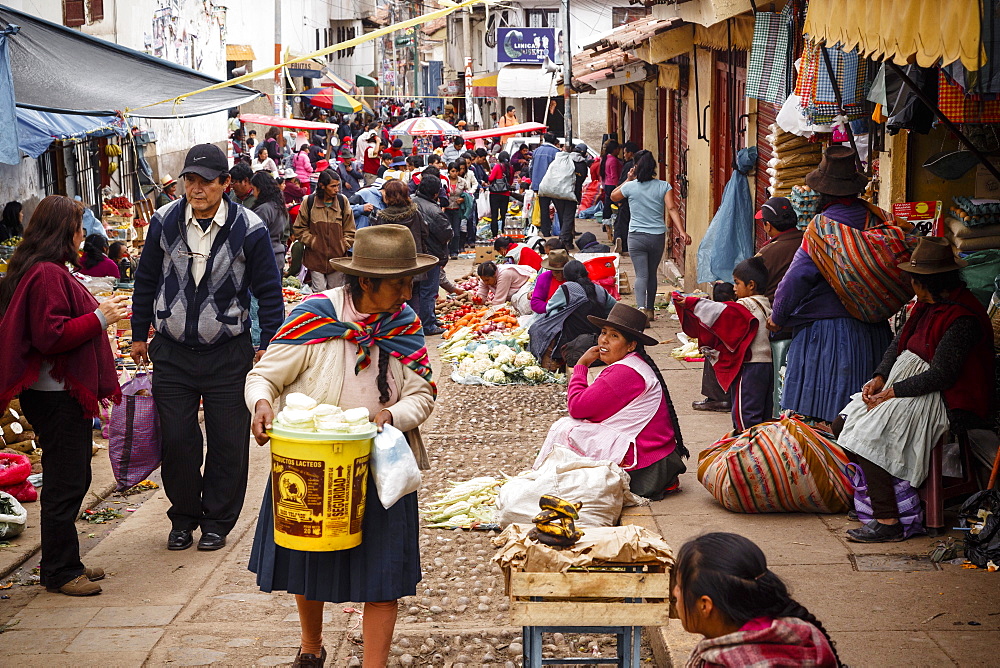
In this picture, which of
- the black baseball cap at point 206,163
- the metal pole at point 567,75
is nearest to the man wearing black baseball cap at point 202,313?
the black baseball cap at point 206,163

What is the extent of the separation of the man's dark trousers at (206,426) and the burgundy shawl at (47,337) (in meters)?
0.49

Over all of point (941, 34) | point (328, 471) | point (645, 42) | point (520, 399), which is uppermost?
point (645, 42)

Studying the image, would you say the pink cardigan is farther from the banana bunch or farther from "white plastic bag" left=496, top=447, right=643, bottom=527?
the banana bunch

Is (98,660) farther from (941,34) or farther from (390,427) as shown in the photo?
(941,34)

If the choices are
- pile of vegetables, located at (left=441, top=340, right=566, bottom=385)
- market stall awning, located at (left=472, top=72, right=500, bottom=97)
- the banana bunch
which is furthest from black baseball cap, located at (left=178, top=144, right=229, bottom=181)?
market stall awning, located at (left=472, top=72, right=500, bottom=97)

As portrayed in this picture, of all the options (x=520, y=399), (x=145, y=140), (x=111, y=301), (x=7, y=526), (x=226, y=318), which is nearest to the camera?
(x=111, y=301)

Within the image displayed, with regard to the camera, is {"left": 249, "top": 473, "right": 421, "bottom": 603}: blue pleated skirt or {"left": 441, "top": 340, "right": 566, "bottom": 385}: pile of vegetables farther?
{"left": 441, "top": 340, "right": 566, "bottom": 385}: pile of vegetables

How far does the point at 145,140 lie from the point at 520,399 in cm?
1120

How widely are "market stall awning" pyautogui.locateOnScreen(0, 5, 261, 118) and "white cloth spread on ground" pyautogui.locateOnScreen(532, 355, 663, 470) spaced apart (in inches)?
202

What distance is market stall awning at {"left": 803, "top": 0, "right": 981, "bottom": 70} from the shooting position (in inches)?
125

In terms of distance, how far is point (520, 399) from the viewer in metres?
10.1

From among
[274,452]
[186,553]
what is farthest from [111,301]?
[274,452]

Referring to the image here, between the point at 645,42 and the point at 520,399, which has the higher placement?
the point at 645,42

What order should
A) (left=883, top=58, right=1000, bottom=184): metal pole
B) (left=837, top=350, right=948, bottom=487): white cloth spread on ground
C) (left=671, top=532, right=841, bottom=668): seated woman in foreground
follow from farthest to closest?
(left=837, top=350, right=948, bottom=487): white cloth spread on ground < (left=883, top=58, right=1000, bottom=184): metal pole < (left=671, top=532, right=841, bottom=668): seated woman in foreground
